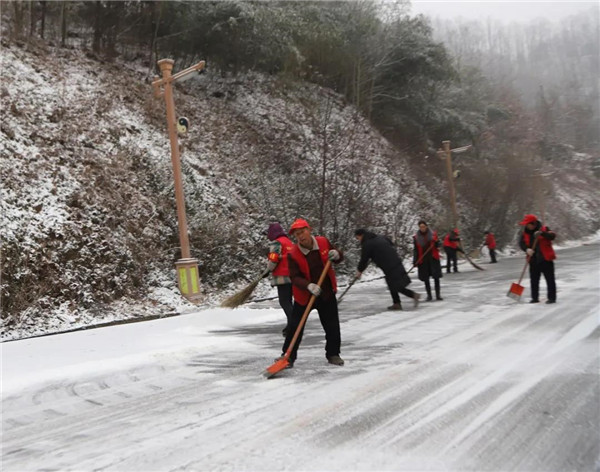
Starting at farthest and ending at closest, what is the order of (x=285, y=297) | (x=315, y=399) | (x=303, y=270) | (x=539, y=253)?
(x=539, y=253), (x=285, y=297), (x=303, y=270), (x=315, y=399)

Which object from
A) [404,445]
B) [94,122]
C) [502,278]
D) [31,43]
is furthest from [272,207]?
[404,445]

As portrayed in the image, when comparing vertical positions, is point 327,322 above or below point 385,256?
below

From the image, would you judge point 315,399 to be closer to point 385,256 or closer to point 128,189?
point 385,256

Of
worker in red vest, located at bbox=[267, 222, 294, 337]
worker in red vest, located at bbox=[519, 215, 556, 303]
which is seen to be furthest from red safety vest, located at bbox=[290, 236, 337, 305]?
worker in red vest, located at bbox=[519, 215, 556, 303]

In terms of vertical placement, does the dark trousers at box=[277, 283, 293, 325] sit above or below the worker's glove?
below

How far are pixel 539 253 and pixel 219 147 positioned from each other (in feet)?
45.1

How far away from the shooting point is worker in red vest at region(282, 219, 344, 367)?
5430mm

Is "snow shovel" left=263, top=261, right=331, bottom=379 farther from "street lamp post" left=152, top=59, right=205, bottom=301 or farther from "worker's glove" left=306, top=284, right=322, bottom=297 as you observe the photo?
"street lamp post" left=152, top=59, right=205, bottom=301

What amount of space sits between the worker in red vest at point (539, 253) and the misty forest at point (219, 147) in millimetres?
7491

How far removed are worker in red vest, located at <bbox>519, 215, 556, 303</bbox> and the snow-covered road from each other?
4.31 ft

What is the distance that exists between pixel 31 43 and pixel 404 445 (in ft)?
67.4

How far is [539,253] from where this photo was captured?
926 centimetres

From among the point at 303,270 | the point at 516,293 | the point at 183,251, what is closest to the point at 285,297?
the point at 303,270

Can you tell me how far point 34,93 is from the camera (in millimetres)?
16031
